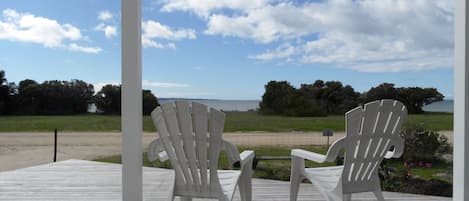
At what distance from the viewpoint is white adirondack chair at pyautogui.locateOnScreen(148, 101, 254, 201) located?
91.9 inches

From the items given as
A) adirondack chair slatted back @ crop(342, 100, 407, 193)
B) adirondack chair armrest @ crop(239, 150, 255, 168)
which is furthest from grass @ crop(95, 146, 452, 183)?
adirondack chair slatted back @ crop(342, 100, 407, 193)

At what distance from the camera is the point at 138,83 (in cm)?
234

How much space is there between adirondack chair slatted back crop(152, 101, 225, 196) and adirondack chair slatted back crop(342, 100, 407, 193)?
2.68 ft

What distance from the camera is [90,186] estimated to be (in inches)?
156

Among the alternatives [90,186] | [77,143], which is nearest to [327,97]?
[90,186]

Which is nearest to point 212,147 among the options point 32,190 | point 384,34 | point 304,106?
point 32,190

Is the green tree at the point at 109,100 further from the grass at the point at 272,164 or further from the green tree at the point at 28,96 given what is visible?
the green tree at the point at 28,96

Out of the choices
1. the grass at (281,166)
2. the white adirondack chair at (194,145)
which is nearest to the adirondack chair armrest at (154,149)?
the white adirondack chair at (194,145)

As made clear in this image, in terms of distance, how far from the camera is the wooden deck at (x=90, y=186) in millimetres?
3488

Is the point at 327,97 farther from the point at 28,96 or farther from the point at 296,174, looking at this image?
the point at 28,96

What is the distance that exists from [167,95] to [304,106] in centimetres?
182

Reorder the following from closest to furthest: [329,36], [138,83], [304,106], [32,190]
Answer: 1. [138,83]
2. [32,190]
3. [304,106]
4. [329,36]

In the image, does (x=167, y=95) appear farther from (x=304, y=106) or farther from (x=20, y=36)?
(x=20, y=36)

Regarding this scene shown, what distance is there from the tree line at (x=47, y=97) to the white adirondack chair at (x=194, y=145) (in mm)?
2926
